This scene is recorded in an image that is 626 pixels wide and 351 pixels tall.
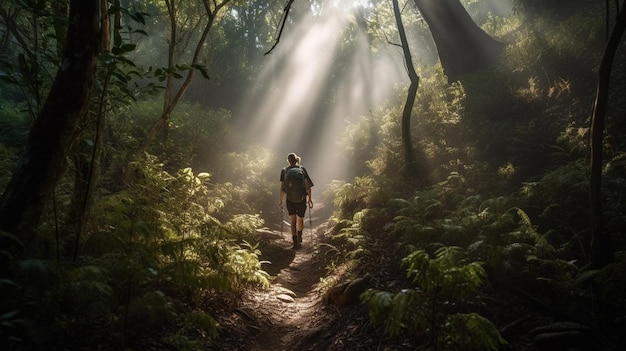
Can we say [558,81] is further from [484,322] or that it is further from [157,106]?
[157,106]

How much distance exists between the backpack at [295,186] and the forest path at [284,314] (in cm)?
174

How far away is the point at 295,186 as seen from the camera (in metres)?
10.1

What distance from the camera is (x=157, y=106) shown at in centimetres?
1705

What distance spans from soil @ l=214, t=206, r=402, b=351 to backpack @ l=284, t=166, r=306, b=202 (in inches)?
96.5

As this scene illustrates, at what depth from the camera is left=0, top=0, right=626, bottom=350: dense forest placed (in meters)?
3.46

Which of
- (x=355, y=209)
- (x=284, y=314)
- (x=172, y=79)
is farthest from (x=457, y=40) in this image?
(x=284, y=314)

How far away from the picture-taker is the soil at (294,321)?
4855 millimetres

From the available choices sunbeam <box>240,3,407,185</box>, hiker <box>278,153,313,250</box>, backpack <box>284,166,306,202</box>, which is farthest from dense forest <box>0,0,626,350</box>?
sunbeam <box>240,3,407,185</box>

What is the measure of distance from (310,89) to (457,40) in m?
19.6

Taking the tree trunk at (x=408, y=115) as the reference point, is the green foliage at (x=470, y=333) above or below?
below

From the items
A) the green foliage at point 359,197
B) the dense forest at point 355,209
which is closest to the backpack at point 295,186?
the dense forest at point 355,209

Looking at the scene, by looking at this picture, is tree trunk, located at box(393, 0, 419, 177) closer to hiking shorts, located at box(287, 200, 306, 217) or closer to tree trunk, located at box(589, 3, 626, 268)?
hiking shorts, located at box(287, 200, 306, 217)

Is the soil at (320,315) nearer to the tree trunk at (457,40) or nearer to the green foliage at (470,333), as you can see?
the green foliage at (470,333)

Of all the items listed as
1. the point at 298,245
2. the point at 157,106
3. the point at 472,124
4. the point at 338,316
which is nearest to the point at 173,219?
the point at 338,316
